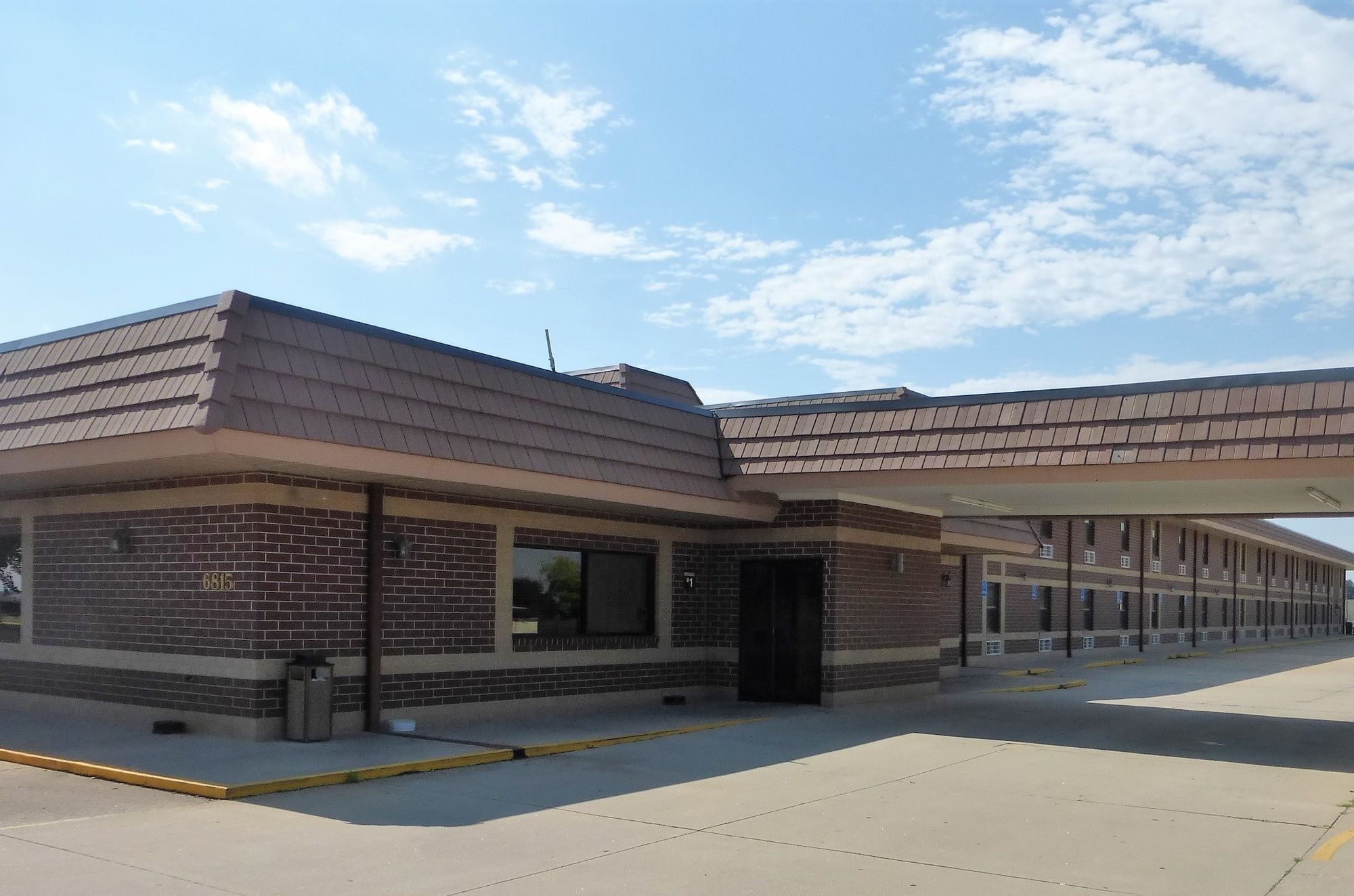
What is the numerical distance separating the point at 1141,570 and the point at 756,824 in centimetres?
3750

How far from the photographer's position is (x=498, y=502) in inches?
626

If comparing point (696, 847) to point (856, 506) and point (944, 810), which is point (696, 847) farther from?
point (856, 506)

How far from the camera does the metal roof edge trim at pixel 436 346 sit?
480 inches

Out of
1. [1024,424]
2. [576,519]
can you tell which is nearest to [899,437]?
[1024,424]

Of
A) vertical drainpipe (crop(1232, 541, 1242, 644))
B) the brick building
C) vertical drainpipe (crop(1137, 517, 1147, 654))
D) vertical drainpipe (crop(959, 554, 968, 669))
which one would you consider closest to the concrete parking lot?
the brick building

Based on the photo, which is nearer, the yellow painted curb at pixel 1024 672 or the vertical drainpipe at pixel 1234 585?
the yellow painted curb at pixel 1024 672

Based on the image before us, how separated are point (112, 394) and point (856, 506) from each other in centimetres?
1060

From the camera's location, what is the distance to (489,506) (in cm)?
1573

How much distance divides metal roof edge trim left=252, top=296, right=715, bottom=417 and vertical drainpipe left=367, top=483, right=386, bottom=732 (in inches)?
68.1

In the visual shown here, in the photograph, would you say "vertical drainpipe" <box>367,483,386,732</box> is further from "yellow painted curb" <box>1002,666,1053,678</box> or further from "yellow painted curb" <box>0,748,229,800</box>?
"yellow painted curb" <box>1002,666,1053,678</box>

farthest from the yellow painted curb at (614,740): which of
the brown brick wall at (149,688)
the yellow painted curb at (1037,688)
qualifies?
the yellow painted curb at (1037,688)

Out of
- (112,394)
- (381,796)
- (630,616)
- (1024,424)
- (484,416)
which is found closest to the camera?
(381,796)

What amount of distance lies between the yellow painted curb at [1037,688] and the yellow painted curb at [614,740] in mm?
8128

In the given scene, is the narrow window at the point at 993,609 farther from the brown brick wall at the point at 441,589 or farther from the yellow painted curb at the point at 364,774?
the yellow painted curb at the point at 364,774
